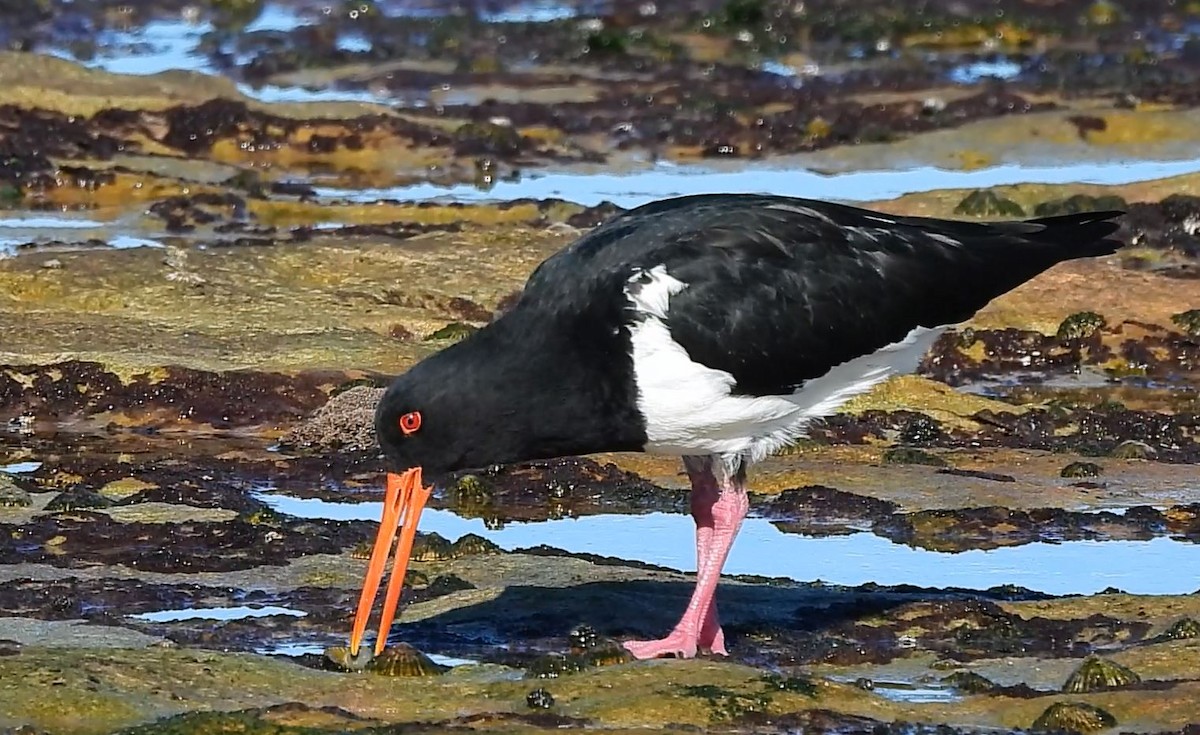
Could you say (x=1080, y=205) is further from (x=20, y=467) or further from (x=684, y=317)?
(x=684, y=317)

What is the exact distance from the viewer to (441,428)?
6.16 m

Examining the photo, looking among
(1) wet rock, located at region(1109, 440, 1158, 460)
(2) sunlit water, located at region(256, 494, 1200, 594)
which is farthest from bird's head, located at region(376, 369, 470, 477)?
(1) wet rock, located at region(1109, 440, 1158, 460)

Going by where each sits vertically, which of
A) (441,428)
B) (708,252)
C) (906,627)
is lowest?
(906,627)

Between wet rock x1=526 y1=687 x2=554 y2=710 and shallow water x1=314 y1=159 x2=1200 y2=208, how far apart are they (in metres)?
8.46

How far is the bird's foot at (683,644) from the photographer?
247 inches

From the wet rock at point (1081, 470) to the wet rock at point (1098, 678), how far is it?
2.50 meters

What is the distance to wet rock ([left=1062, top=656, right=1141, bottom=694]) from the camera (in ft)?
18.5

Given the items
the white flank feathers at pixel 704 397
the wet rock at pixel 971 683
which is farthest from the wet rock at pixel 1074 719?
the white flank feathers at pixel 704 397

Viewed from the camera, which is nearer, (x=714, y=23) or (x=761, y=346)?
(x=761, y=346)

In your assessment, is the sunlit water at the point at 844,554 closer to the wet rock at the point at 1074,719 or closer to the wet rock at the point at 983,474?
the wet rock at the point at 983,474

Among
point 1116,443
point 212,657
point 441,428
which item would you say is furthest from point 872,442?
point 212,657

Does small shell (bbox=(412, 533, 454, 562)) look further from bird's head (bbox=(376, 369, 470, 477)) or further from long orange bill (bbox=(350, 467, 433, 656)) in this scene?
bird's head (bbox=(376, 369, 470, 477))

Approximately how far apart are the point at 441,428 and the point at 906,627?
144 centimetres

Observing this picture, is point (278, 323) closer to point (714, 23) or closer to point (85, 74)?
point (85, 74)
